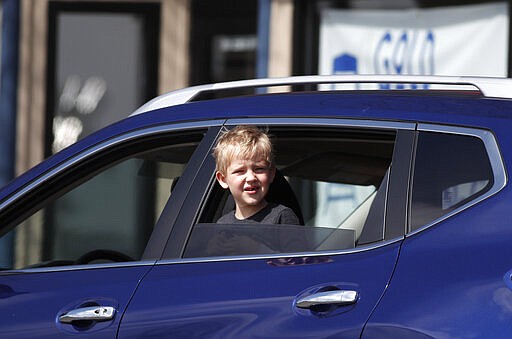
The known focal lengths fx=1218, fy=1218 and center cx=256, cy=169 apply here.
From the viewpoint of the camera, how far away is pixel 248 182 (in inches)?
154

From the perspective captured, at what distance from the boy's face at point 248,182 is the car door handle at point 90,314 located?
1.84ft

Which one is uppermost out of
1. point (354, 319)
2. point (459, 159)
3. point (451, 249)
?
point (459, 159)

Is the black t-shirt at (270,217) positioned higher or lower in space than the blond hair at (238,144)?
lower

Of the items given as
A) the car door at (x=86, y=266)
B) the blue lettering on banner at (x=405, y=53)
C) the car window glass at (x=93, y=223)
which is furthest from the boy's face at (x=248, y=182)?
the car window glass at (x=93, y=223)

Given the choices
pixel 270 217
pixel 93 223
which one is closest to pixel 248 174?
pixel 270 217

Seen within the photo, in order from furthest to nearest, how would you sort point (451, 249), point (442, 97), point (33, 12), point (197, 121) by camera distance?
point (33, 12), point (197, 121), point (442, 97), point (451, 249)

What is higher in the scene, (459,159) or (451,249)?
(459,159)

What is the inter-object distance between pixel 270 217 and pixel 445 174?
2.60ft

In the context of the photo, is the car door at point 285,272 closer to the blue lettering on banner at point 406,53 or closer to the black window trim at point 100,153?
the black window trim at point 100,153

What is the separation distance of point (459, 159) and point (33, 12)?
7264 millimetres

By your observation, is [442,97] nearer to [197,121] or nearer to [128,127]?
[197,121]

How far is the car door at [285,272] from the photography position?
10.4 feet

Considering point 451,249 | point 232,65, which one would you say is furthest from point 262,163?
point 232,65

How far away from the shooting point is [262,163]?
3.88 m
